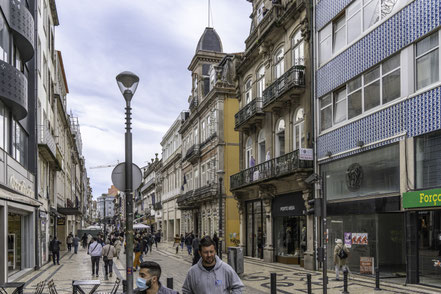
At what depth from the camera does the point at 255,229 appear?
99.0 ft

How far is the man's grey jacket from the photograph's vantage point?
5.22 metres

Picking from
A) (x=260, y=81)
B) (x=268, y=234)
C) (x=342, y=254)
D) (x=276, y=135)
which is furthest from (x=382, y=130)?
(x=260, y=81)

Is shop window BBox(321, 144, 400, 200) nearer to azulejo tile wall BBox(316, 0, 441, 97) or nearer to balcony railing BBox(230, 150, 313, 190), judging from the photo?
balcony railing BBox(230, 150, 313, 190)

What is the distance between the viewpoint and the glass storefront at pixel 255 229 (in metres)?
28.9


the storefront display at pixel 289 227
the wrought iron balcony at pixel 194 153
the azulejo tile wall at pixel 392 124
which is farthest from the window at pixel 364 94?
the wrought iron balcony at pixel 194 153

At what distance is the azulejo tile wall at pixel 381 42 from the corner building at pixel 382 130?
0.03 m

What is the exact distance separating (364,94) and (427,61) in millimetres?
3648

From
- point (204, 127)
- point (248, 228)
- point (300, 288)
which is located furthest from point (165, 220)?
point (300, 288)

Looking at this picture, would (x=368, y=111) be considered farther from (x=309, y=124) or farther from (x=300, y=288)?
(x=300, y=288)

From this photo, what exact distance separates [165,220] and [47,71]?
39012 mm

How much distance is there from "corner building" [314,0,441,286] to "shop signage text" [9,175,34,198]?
37.8 ft

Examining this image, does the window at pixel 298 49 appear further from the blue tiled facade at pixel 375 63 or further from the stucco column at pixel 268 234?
the stucco column at pixel 268 234

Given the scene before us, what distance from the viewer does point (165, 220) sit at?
67.6 m

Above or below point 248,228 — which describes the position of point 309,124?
above
